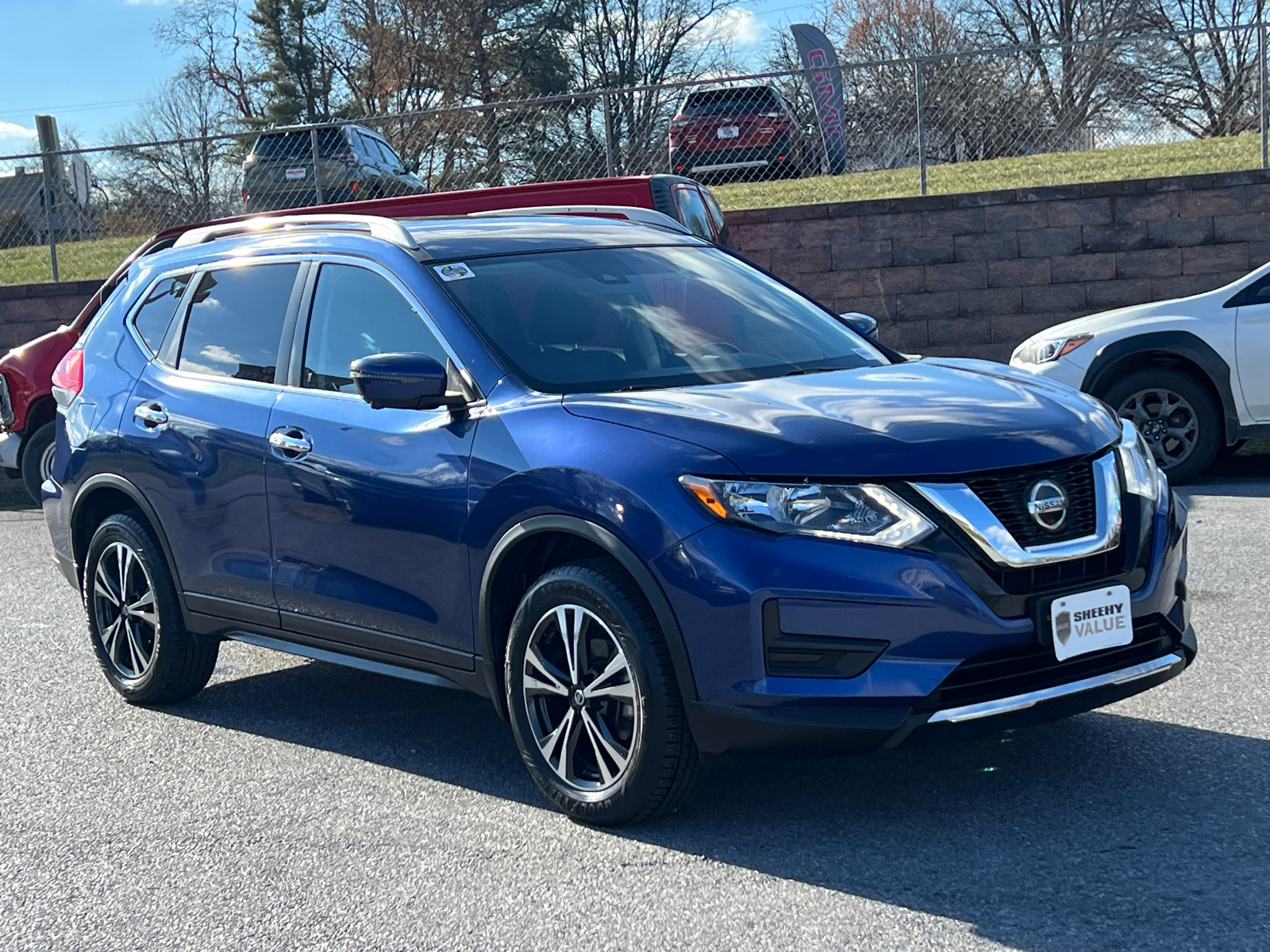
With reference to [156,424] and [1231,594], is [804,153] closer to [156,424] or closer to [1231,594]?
[1231,594]

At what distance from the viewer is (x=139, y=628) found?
243 inches

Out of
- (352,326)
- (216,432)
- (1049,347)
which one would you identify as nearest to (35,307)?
(1049,347)

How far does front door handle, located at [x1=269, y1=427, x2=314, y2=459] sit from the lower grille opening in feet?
7.53

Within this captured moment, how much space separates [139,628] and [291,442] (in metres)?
1.51

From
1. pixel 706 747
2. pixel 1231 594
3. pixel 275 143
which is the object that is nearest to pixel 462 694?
pixel 706 747

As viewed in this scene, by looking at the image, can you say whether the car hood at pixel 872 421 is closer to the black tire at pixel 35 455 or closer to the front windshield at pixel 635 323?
the front windshield at pixel 635 323

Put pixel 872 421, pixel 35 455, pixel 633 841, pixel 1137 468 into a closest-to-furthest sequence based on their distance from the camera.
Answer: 1. pixel 872 421
2. pixel 633 841
3. pixel 1137 468
4. pixel 35 455

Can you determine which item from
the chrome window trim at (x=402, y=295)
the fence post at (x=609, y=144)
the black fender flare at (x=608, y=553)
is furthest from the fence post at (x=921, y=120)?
the black fender flare at (x=608, y=553)

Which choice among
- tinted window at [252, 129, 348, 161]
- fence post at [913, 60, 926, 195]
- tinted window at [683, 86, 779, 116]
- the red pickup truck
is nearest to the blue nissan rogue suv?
the red pickup truck

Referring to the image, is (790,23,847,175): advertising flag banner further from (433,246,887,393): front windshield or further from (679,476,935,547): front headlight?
(679,476,935,547): front headlight

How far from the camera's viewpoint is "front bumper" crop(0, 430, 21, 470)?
43.3 ft

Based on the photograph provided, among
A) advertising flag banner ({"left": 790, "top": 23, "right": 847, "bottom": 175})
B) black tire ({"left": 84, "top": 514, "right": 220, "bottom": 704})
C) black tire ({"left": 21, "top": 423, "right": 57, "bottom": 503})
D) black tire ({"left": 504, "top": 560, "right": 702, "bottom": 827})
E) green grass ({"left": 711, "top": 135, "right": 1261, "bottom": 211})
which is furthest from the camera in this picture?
advertising flag banner ({"left": 790, "top": 23, "right": 847, "bottom": 175})

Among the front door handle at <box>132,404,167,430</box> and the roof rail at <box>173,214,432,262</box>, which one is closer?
the roof rail at <box>173,214,432,262</box>

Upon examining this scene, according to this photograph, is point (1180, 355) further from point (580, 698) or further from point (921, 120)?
point (580, 698)
